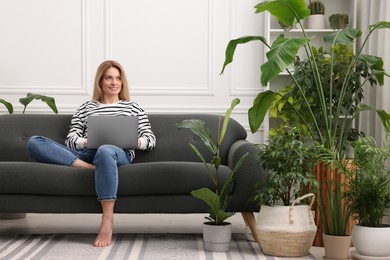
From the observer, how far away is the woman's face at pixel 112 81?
385 cm

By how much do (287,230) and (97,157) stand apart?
1.04 meters

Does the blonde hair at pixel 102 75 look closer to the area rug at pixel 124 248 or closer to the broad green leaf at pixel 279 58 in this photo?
the area rug at pixel 124 248

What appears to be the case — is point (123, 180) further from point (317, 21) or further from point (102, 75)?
point (317, 21)

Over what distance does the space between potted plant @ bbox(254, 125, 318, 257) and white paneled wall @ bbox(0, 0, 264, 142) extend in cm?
202

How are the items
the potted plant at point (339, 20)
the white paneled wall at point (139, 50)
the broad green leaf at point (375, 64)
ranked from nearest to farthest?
the broad green leaf at point (375, 64) < the potted plant at point (339, 20) < the white paneled wall at point (139, 50)

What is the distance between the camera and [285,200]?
10.2 feet

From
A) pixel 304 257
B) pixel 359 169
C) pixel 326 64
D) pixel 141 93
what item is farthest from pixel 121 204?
pixel 141 93

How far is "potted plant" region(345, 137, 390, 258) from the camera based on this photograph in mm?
2893

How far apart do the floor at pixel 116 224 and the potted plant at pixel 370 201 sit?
0.92 meters

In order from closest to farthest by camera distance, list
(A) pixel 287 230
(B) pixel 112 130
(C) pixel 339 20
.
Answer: (A) pixel 287 230, (B) pixel 112 130, (C) pixel 339 20

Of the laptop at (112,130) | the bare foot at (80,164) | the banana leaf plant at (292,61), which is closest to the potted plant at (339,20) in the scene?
the banana leaf plant at (292,61)

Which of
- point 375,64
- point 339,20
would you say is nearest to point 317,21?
point 339,20

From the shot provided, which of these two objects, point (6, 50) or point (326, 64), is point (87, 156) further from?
point (6, 50)

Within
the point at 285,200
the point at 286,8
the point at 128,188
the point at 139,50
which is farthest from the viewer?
the point at 139,50
